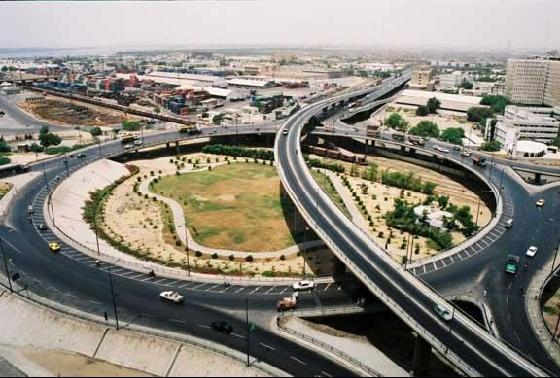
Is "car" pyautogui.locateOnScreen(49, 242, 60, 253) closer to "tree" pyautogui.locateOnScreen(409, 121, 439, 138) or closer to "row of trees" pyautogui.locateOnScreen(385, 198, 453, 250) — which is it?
"row of trees" pyautogui.locateOnScreen(385, 198, 453, 250)

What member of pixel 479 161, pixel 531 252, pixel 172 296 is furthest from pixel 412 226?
pixel 172 296

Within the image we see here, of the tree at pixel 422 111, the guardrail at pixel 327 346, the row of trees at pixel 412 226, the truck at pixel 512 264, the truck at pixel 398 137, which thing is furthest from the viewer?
the tree at pixel 422 111

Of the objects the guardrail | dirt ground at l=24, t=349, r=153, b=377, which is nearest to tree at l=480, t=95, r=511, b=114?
the guardrail

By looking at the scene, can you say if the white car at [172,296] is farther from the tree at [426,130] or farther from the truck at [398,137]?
the tree at [426,130]

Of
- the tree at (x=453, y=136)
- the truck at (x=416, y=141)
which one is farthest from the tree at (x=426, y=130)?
the truck at (x=416, y=141)

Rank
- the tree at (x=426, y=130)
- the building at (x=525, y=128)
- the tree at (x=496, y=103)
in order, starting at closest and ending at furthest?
the building at (x=525, y=128)
the tree at (x=426, y=130)
the tree at (x=496, y=103)

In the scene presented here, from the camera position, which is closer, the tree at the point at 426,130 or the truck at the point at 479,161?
the truck at the point at 479,161

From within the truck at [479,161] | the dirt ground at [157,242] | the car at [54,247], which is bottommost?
the dirt ground at [157,242]
